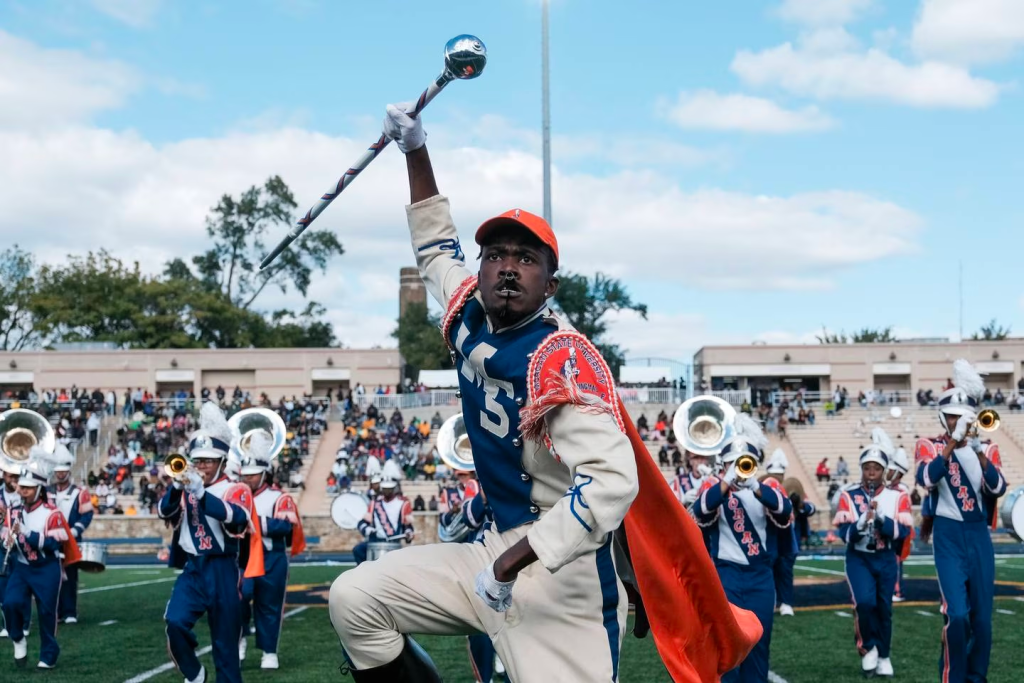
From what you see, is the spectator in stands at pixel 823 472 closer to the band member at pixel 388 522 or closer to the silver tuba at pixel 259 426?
the band member at pixel 388 522

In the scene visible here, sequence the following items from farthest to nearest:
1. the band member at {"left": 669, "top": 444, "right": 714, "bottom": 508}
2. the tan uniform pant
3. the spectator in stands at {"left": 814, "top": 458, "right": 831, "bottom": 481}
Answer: the spectator in stands at {"left": 814, "top": 458, "right": 831, "bottom": 481} → the band member at {"left": 669, "top": 444, "right": 714, "bottom": 508} → the tan uniform pant

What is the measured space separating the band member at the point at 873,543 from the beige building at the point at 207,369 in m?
39.8

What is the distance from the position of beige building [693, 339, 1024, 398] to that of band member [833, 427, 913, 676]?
39.2 metres

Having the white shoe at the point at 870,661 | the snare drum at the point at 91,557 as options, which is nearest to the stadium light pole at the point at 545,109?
the snare drum at the point at 91,557

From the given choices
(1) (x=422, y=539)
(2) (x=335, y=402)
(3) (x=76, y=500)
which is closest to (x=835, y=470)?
(1) (x=422, y=539)

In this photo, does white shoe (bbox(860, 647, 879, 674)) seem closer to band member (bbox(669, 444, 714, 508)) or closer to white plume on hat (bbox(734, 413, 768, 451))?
white plume on hat (bbox(734, 413, 768, 451))

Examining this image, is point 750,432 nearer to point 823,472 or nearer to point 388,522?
point 388,522

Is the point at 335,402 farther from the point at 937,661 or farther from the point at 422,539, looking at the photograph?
the point at 937,661

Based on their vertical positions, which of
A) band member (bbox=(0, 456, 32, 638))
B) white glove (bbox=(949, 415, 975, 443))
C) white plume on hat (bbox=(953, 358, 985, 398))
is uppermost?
white plume on hat (bbox=(953, 358, 985, 398))

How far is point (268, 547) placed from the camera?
39.2 feet

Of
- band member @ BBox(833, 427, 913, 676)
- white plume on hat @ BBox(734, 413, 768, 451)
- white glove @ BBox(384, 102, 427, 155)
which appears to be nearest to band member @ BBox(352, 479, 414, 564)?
white plume on hat @ BBox(734, 413, 768, 451)

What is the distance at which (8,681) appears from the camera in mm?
10172

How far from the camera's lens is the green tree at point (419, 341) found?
2358 inches

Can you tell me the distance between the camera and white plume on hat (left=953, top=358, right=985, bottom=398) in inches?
328
